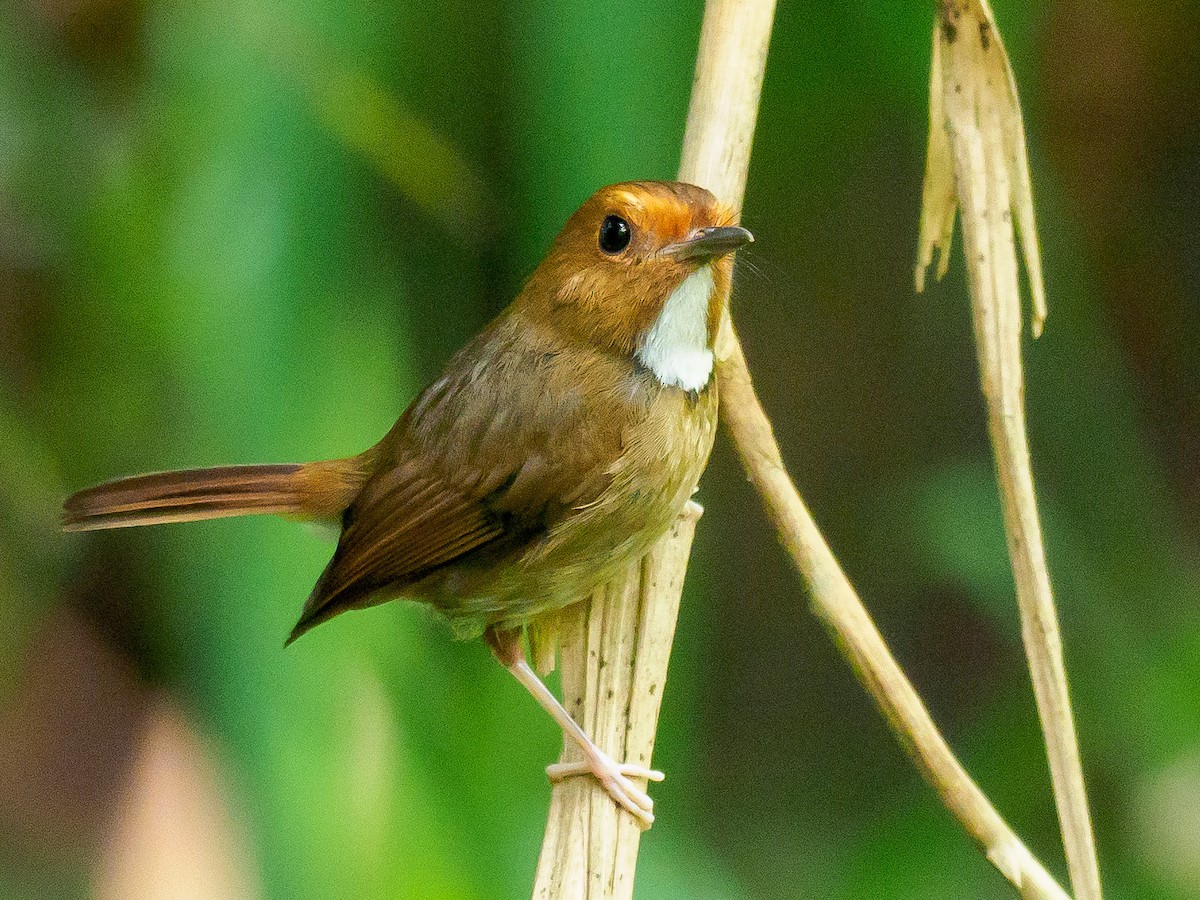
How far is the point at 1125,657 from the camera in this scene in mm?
2760

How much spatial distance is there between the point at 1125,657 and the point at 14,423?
241 cm

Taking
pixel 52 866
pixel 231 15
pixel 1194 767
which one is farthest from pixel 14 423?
pixel 1194 767

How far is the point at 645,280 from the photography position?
2.19m

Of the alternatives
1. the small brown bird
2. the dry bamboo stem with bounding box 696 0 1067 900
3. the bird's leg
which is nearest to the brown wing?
the small brown bird

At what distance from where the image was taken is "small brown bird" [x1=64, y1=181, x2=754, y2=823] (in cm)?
217

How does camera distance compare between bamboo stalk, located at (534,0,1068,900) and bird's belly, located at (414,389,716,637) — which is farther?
bird's belly, located at (414,389,716,637)

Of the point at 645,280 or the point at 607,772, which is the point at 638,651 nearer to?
the point at 607,772

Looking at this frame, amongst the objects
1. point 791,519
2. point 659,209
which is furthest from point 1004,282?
point 659,209

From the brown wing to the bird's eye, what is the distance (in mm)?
198

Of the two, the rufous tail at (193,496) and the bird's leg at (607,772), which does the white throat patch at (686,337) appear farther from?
the rufous tail at (193,496)

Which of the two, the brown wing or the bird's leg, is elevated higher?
the brown wing

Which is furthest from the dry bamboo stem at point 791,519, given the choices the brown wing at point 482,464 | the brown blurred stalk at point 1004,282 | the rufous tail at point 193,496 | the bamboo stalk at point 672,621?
the rufous tail at point 193,496

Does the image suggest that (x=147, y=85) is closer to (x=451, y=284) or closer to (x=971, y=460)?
(x=451, y=284)

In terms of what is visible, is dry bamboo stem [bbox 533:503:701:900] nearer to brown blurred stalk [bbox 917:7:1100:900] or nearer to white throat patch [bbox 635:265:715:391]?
white throat patch [bbox 635:265:715:391]
